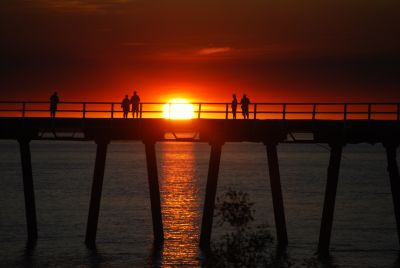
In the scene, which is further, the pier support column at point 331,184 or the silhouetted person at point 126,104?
the silhouetted person at point 126,104

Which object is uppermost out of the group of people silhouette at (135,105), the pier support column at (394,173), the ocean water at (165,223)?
the group of people silhouette at (135,105)

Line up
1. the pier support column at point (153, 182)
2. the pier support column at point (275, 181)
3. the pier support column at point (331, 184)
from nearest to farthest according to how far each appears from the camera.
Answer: the pier support column at point (331, 184) < the pier support column at point (275, 181) < the pier support column at point (153, 182)

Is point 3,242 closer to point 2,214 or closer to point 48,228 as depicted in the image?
point 48,228

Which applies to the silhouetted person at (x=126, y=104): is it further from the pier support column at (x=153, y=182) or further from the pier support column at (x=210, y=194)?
the pier support column at (x=210, y=194)

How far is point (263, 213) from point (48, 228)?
830 inches

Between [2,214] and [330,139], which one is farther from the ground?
[330,139]

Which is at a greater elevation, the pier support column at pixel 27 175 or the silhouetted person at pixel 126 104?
the silhouetted person at pixel 126 104

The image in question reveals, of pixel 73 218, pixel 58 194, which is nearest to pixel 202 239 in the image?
pixel 73 218

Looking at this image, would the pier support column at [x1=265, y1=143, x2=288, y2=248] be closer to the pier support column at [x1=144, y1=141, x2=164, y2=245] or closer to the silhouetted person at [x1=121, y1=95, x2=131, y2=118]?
the pier support column at [x1=144, y1=141, x2=164, y2=245]

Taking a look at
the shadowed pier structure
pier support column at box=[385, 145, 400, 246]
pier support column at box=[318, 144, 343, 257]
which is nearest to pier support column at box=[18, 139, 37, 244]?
the shadowed pier structure

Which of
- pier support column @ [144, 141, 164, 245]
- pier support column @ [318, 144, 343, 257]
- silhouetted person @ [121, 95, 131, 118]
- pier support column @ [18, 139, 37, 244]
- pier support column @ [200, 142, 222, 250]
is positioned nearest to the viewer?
pier support column @ [318, 144, 343, 257]

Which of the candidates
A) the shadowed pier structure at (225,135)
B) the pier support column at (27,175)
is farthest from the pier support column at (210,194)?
the pier support column at (27,175)

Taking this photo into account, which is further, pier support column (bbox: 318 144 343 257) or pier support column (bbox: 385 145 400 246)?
pier support column (bbox: 385 145 400 246)

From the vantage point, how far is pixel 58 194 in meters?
91.7
